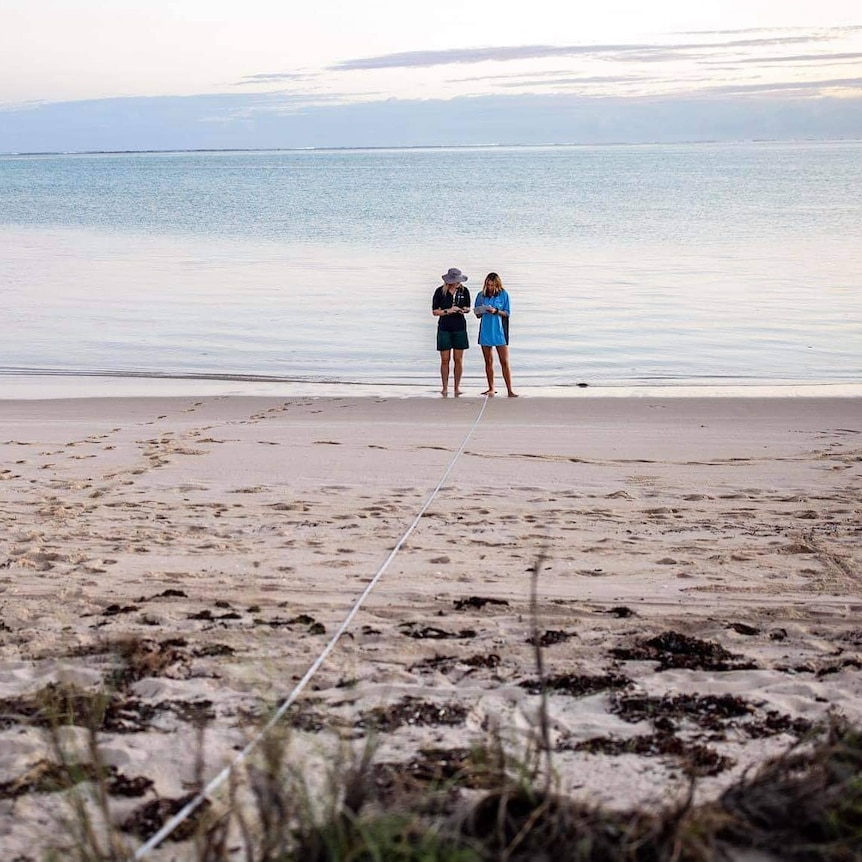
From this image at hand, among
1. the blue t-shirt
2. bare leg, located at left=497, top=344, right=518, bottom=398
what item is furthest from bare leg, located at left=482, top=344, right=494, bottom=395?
the blue t-shirt

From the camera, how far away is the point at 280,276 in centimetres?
2912

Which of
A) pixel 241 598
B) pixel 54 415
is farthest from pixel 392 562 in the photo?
pixel 54 415

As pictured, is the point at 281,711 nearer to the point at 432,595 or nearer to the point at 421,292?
the point at 432,595

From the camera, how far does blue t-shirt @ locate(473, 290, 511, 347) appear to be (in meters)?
12.9

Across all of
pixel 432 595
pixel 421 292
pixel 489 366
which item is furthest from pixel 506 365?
pixel 421 292

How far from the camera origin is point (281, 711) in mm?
3660

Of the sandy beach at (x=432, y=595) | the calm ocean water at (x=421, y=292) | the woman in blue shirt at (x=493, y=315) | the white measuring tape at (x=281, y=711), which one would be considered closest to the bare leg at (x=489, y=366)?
the woman in blue shirt at (x=493, y=315)

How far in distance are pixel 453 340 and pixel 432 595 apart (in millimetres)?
7622

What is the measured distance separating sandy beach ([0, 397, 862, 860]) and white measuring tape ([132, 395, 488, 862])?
6 cm

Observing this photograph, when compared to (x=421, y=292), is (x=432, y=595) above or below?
below

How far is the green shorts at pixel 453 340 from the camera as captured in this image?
43.4 ft

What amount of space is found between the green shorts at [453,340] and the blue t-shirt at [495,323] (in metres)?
0.27

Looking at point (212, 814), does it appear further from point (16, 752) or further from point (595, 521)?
point (595, 521)

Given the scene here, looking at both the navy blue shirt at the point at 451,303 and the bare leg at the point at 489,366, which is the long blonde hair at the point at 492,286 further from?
the bare leg at the point at 489,366
